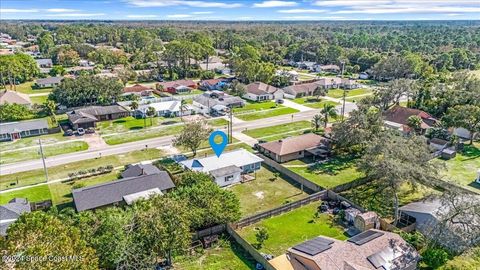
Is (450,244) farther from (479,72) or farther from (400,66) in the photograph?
(479,72)

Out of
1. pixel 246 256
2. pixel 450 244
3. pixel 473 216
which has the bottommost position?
pixel 246 256

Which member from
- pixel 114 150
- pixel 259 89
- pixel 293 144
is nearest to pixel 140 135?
pixel 114 150

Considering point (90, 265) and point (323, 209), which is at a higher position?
point (90, 265)

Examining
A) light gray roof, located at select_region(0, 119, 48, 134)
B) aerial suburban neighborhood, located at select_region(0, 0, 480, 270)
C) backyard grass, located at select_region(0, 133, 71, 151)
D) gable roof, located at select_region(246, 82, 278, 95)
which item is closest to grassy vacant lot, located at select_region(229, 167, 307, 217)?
aerial suburban neighborhood, located at select_region(0, 0, 480, 270)

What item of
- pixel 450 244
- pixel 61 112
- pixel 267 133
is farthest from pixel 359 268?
pixel 61 112

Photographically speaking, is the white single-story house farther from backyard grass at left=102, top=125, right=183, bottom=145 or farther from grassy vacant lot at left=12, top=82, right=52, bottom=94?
grassy vacant lot at left=12, top=82, right=52, bottom=94

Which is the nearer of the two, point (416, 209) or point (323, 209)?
Result: point (416, 209)

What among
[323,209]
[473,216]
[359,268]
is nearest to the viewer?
[359,268]
